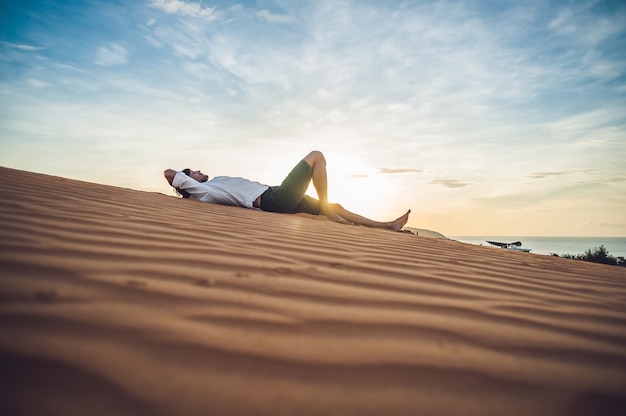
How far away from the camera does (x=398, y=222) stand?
545 cm

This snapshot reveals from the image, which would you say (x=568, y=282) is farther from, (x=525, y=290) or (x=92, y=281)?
(x=92, y=281)

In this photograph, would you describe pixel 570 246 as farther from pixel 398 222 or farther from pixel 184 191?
Answer: pixel 184 191

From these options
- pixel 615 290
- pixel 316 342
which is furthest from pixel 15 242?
pixel 615 290

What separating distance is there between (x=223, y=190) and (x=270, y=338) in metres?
4.19

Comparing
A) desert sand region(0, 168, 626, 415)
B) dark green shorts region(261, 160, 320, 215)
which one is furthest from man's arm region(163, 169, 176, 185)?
desert sand region(0, 168, 626, 415)

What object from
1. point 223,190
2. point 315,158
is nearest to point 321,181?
point 315,158

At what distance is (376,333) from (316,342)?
0.18m

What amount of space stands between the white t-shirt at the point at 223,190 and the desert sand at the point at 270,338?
125 inches

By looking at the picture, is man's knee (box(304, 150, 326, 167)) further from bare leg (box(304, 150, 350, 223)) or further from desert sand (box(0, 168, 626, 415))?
desert sand (box(0, 168, 626, 415))

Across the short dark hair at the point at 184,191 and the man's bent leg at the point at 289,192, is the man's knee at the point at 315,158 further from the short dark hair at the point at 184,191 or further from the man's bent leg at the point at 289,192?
the short dark hair at the point at 184,191

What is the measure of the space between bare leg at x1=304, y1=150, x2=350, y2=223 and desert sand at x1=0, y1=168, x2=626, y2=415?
11.4 ft

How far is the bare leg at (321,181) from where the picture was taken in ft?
16.3

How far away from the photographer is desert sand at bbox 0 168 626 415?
607mm

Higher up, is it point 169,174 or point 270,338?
point 169,174
